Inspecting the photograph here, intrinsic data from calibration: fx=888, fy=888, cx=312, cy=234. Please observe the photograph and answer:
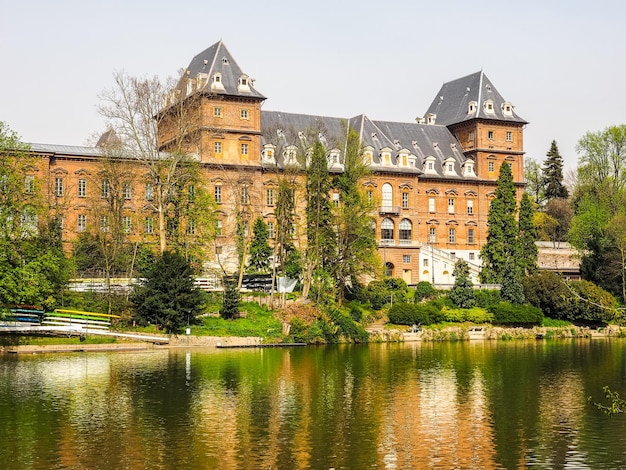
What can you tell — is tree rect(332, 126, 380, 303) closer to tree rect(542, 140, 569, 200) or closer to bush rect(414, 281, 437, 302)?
bush rect(414, 281, 437, 302)

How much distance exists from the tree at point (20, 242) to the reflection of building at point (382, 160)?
12155 millimetres

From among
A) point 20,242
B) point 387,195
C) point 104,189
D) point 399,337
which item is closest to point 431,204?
point 387,195

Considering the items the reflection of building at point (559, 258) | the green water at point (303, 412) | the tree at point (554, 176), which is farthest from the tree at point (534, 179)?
the green water at point (303, 412)

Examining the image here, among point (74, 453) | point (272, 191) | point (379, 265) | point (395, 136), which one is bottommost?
point (74, 453)

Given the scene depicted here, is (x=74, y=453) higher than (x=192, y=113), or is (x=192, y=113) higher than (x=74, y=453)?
(x=192, y=113)

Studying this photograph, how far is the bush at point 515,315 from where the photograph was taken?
59781 millimetres

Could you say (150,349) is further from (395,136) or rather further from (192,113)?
(395,136)

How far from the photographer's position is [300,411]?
91.2 ft

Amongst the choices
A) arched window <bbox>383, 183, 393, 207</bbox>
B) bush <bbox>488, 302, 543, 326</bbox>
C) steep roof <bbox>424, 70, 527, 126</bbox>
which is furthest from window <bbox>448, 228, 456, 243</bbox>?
bush <bbox>488, 302, 543, 326</bbox>

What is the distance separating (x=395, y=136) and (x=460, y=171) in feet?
22.4

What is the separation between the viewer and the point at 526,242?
6756cm

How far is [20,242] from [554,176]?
73.5m

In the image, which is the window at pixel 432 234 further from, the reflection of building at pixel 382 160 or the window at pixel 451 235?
the window at pixel 451 235

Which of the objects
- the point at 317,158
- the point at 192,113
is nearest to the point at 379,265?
the point at 317,158
